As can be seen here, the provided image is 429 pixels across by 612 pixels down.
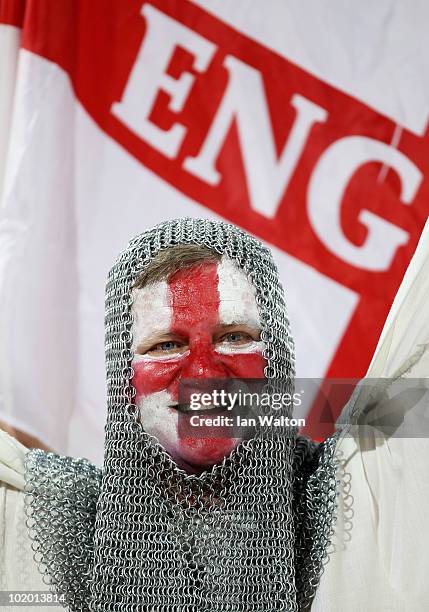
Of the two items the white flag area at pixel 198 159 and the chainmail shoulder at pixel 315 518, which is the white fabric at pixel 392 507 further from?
the white flag area at pixel 198 159

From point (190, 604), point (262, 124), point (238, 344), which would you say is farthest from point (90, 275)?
point (190, 604)

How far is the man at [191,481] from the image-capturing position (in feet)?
5.51

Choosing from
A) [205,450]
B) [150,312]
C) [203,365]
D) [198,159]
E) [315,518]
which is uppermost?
[198,159]

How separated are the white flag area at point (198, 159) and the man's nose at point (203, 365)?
4.31 feet

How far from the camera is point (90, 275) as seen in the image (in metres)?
3.18

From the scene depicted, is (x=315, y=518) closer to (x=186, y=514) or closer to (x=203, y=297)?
(x=186, y=514)

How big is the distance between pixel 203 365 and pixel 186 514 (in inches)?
11.6

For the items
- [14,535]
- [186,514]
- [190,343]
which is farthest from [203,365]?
[14,535]

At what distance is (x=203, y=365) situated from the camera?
1.70 meters

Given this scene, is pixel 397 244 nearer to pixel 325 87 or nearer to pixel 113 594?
pixel 325 87

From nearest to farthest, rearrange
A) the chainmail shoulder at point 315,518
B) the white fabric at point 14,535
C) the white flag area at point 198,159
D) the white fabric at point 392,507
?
the white fabric at point 392,507
the chainmail shoulder at point 315,518
the white fabric at point 14,535
the white flag area at point 198,159

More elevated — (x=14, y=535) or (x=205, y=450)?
(x=205, y=450)

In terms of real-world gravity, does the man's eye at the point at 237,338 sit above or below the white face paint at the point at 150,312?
below

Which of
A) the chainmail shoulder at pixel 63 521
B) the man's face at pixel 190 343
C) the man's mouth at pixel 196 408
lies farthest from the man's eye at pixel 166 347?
the chainmail shoulder at pixel 63 521
